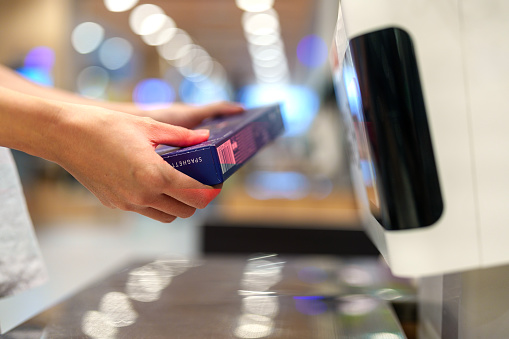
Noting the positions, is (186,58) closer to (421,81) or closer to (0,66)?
(0,66)

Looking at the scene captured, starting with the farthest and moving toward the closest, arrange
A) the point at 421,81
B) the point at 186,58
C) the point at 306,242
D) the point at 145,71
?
the point at 145,71 → the point at 186,58 → the point at 306,242 → the point at 421,81

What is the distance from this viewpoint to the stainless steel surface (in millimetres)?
479

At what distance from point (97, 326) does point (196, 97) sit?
782 mm

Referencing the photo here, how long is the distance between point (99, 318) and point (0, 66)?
0.43 metres

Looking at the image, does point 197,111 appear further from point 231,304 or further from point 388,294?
point 388,294

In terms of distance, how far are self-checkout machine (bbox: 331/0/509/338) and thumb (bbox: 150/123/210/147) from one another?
158mm

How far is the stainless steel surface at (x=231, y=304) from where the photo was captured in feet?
1.57

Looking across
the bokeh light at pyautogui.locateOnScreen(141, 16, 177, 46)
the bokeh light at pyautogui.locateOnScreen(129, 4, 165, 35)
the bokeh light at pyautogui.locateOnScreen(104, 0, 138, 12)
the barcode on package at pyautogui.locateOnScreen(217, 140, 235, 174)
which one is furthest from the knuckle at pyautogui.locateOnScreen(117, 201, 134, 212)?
the bokeh light at pyautogui.locateOnScreen(141, 16, 177, 46)

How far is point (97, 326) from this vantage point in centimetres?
48

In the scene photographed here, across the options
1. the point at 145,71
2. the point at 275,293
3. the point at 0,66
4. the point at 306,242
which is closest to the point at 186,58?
the point at 145,71

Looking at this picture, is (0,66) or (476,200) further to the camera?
(0,66)

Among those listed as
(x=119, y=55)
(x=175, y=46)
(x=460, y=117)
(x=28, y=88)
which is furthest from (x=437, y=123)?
(x=119, y=55)

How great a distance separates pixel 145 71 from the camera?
2.65 m

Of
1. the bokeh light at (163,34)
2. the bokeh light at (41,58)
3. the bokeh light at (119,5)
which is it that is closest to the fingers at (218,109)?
the bokeh light at (41,58)
